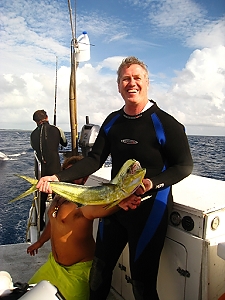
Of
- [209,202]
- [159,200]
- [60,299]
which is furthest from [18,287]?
[209,202]

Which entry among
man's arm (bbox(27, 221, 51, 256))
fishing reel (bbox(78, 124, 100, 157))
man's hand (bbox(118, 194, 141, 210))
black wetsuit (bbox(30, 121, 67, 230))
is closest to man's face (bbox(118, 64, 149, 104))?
man's hand (bbox(118, 194, 141, 210))

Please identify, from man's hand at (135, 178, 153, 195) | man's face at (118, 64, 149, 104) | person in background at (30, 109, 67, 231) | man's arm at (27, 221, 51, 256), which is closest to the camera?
man's hand at (135, 178, 153, 195)

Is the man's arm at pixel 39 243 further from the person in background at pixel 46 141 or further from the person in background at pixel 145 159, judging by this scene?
the person in background at pixel 46 141

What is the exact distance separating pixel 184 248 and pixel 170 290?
1.53ft

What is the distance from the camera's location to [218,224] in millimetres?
2314

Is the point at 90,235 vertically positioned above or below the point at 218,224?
below

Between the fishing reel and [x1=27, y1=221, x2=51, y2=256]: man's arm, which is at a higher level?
the fishing reel

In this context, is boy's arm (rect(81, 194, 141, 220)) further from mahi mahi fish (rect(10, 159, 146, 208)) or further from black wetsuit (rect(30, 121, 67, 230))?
black wetsuit (rect(30, 121, 67, 230))

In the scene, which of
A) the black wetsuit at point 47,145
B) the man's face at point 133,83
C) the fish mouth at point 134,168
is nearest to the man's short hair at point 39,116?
the black wetsuit at point 47,145

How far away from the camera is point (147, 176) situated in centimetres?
233

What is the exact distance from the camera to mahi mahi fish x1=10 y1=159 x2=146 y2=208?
189cm

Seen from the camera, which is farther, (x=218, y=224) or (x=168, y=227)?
(x=168, y=227)

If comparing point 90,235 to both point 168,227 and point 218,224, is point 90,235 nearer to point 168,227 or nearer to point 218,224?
point 168,227

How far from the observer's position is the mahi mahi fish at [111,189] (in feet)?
6.21
